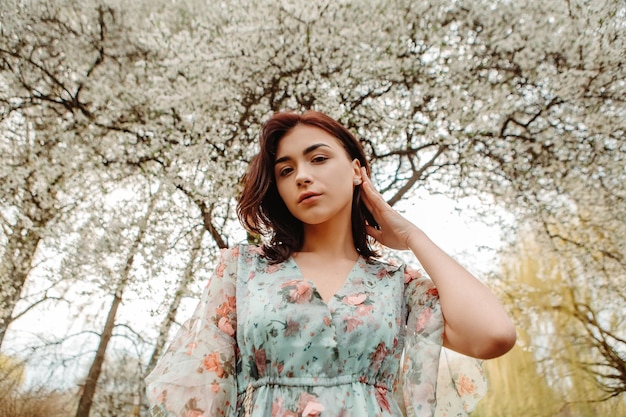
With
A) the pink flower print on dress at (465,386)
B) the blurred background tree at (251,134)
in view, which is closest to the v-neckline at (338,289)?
the pink flower print on dress at (465,386)

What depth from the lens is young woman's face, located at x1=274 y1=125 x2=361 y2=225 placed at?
4.33ft

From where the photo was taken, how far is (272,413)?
1087 mm

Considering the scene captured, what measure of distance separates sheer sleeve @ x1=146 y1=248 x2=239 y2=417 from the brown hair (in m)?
0.20

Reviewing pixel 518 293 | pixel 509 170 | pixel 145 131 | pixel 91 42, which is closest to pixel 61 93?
pixel 91 42

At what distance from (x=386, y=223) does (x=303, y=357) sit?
1.58ft

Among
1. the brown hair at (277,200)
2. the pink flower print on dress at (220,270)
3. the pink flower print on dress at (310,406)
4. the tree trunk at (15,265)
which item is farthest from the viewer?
the tree trunk at (15,265)

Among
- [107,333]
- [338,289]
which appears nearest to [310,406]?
[338,289]

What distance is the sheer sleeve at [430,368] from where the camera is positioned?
1.10 m

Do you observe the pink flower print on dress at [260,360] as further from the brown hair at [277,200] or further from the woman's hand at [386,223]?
the woman's hand at [386,223]

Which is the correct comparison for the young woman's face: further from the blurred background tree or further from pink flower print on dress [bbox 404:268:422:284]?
the blurred background tree

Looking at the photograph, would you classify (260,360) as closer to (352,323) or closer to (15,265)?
(352,323)

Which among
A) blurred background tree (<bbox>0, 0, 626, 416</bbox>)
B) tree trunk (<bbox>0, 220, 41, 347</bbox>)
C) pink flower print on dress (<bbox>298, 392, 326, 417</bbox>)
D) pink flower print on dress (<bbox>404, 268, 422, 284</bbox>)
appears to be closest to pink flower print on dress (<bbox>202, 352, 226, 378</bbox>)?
pink flower print on dress (<bbox>298, 392, 326, 417</bbox>)

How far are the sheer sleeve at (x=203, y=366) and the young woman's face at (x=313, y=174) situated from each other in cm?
27

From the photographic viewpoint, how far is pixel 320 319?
1132 millimetres
